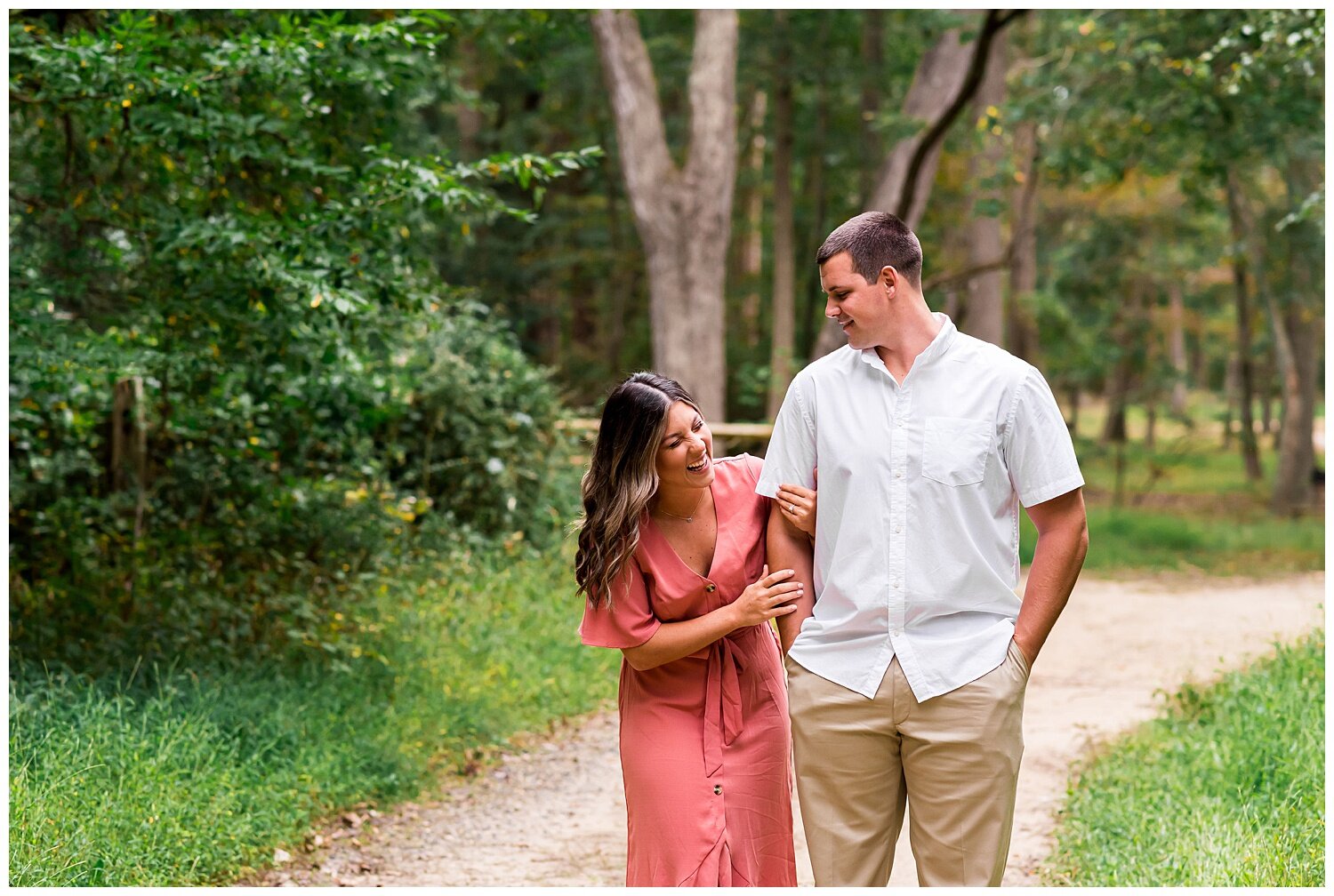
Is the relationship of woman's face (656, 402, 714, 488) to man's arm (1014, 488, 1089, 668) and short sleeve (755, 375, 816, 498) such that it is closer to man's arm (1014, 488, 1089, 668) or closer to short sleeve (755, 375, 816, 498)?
short sleeve (755, 375, 816, 498)

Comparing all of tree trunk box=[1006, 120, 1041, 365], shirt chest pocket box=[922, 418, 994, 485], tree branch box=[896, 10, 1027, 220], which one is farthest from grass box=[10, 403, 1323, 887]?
tree trunk box=[1006, 120, 1041, 365]

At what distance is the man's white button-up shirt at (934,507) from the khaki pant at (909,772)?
0.05m

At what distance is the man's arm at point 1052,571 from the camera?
3.12 m

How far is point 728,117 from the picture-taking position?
12.3m

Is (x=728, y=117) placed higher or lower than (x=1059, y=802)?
higher

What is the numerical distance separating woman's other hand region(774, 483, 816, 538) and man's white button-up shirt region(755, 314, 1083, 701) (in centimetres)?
8

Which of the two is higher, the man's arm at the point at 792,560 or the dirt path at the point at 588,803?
the man's arm at the point at 792,560

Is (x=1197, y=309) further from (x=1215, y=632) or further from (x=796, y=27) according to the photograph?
(x=1215, y=632)

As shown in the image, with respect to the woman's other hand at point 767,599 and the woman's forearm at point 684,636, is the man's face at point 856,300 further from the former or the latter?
the woman's forearm at point 684,636

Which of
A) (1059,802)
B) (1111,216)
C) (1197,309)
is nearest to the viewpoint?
(1059,802)

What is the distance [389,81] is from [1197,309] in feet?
104

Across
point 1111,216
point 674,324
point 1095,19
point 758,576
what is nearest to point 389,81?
point 758,576

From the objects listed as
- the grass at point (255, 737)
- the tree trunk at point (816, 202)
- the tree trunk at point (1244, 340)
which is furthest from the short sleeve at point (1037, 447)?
the tree trunk at point (1244, 340)

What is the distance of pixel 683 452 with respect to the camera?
3.32 meters
